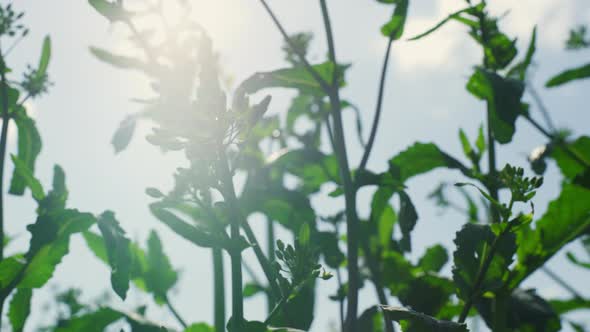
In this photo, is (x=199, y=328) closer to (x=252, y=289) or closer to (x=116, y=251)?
(x=116, y=251)

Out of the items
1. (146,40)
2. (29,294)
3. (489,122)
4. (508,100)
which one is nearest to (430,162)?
(489,122)

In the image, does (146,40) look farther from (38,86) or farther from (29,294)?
(29,294)

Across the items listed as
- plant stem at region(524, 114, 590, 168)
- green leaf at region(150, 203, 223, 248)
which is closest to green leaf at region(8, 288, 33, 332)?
green leaf at region(150, 203, 223, 248)

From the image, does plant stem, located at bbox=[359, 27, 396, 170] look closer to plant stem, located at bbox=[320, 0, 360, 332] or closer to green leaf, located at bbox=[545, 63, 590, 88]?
plant stem, located at bbox=[320, 0, 360, 332]

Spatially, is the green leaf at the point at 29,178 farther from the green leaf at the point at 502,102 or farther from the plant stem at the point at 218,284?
the green leaf at the point at 502,102

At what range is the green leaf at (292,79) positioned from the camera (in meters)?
1.38

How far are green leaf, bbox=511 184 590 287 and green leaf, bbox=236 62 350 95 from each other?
2.06 feet

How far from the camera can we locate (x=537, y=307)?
1.21 meters

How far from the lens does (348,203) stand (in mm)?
1185

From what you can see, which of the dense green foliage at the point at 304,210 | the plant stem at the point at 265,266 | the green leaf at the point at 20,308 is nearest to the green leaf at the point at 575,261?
the dense green foliage at the point at 304,210

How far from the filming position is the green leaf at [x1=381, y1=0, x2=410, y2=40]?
1.43 m

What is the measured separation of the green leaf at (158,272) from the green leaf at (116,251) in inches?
12.0

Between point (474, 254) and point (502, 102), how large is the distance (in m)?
0.37

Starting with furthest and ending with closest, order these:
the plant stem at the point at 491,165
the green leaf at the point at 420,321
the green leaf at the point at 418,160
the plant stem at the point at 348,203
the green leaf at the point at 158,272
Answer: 1. the green leaf at the point at 158,272
2. the green leaf at the point at 418,160
3. the plant stem at the point at 491,165
4. the plant stem at the point at 348,203
5. the green leaf at the point at 420,321
